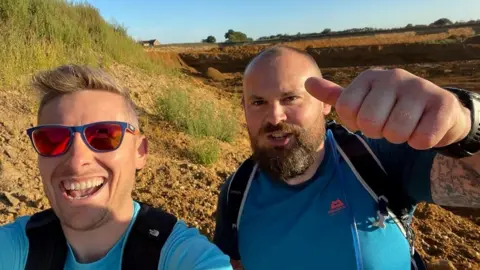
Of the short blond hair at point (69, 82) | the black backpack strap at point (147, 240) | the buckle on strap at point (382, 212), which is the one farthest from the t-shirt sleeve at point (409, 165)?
the short blond hair at point (69, 82)

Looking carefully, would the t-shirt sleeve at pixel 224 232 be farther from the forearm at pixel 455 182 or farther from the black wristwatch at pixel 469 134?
the black wristwatch at pixel 469 134

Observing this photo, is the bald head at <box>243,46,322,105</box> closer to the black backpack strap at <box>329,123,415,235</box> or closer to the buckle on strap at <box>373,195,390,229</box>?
the black backpack strap at <box>329,123,415,235</box>

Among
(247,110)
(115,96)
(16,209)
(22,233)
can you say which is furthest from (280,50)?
(16,209)

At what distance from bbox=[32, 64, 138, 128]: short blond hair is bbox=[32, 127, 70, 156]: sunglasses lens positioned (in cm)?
16

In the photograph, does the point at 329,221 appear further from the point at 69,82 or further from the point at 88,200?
the point at 69,82

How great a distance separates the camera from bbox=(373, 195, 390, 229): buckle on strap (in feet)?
6.91

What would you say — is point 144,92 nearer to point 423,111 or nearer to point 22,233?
point 22,233

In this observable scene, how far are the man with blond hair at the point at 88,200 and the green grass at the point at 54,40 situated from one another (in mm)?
5629

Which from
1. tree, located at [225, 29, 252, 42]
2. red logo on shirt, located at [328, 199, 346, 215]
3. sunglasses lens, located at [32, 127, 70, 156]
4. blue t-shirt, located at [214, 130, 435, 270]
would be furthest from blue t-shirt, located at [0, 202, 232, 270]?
tree, located at [225, 29, 252, 42]

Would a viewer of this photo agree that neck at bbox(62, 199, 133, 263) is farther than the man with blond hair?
Yes

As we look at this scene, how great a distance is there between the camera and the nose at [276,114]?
246 cm

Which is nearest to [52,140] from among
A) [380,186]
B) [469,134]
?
[380,186]

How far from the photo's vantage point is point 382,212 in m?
2.11

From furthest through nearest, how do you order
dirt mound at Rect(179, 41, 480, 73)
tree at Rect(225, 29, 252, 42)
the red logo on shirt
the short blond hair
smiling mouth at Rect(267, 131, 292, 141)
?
tree at Rect(225, 29, 252, 42)
dirt mound at Rect(179, 41, 480, 73)
smiling mouth at Rect(267, 131, 292, 141)
the red logo on shirt
the short blond hair
